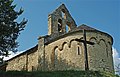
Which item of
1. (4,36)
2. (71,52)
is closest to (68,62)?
(71,52)

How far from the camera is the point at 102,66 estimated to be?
21.0 meters

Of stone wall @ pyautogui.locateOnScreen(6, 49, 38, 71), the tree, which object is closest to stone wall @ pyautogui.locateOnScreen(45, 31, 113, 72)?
stone wall @ pyautogui.locateOnScreen(6, 49, 38, 71)

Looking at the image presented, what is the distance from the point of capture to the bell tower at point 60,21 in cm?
2514

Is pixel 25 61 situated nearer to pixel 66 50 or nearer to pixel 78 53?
pixel 66 50

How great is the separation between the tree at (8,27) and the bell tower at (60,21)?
6.19 meters

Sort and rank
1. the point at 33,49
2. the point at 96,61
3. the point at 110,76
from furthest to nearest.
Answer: the point at 33,49, the point at 96,61, the point at 110,76

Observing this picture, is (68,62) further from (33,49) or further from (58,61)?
(33,49)

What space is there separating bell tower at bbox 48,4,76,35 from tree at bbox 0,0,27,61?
619 cm

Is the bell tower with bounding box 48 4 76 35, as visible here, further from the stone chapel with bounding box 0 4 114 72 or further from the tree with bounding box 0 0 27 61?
the tree with bounding box 0 0 27 61

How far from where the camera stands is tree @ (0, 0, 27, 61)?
17656 millimetres

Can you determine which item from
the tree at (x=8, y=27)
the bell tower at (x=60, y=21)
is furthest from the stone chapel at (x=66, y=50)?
the tree at (x=8, y=27)

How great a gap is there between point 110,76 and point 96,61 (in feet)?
19.4

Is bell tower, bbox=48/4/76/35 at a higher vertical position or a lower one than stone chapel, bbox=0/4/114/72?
higher

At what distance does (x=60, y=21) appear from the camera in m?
26.2
